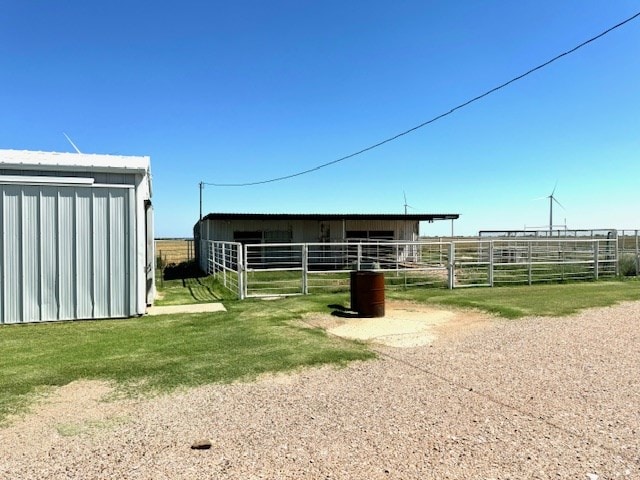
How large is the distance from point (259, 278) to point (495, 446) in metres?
14.6

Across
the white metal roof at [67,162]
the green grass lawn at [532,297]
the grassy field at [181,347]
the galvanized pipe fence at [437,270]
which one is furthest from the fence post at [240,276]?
the green grass lawn at [532,297]

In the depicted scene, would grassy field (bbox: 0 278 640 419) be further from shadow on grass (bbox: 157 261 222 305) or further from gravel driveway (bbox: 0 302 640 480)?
shadow on grass (bbox: 157 261 222 305)

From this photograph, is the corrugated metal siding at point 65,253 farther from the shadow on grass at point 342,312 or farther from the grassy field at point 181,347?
the shadow on grass at point 342,312

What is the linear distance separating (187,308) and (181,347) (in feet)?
12.4

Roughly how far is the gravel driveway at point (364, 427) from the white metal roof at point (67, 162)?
18.9 ft

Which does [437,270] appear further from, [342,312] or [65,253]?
[65,253]

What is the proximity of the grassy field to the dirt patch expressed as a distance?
0.52m

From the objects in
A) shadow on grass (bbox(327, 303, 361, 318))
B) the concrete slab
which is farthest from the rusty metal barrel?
the concrete slab

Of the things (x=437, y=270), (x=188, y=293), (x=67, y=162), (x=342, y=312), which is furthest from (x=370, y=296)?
(x=437, y=270)

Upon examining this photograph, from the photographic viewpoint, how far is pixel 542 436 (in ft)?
12.0

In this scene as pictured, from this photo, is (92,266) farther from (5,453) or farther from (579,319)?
(579,319)

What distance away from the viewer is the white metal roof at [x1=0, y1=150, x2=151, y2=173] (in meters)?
9.27

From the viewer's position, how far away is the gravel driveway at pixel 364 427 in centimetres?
318

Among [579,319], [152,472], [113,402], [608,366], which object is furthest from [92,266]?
[579,319]
